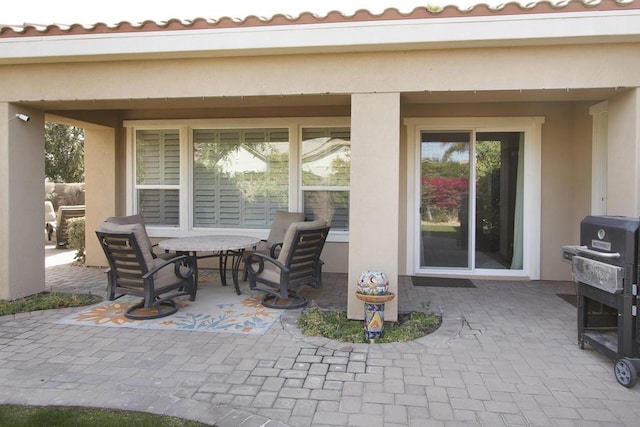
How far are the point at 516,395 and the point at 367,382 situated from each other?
113cm

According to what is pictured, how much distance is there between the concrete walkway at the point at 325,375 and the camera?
118 inches

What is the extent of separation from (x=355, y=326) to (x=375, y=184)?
1583mm

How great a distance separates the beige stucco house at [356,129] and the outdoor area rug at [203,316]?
1256 mm

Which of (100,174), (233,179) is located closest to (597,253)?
(233,179)

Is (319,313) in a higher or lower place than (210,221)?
lower

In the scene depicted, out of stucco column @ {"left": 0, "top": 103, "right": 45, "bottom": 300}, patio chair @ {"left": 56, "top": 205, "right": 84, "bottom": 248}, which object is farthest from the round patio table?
patio chair @ {"left": 56, "top": 205, "right": 84, "bottom": 248}

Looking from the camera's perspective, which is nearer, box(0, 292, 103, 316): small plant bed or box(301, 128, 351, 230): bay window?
box(0, 292, 103, 316): small plant bed

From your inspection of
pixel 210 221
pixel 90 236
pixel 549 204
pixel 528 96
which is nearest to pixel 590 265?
pixel 528 96

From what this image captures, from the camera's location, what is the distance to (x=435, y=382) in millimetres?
3463

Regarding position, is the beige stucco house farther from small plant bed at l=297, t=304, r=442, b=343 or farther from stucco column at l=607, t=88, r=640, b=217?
small plant bed at l=297, t=304, r=442, b=343

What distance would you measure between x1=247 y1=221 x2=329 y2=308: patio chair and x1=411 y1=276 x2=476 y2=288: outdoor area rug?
198 centimetres

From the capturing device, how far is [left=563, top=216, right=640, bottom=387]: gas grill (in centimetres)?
342

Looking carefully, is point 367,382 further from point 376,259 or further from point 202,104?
point 202,104

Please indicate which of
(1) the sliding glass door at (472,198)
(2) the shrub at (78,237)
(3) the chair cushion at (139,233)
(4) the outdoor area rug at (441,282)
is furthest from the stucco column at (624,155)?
(2) the shrub at (78,237)
